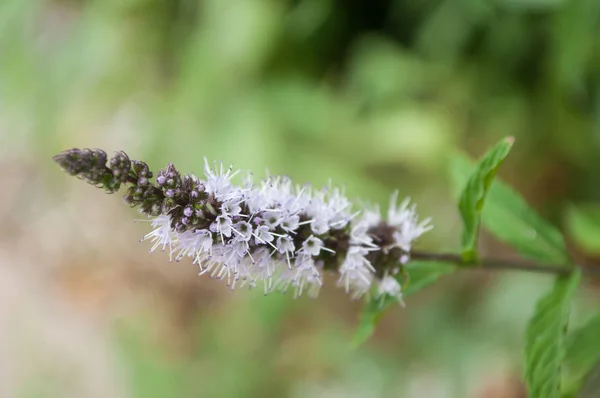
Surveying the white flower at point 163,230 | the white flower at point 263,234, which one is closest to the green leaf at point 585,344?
the white flower at point 263,234

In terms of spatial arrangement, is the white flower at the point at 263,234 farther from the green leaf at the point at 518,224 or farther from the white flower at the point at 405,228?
the green leaf at the point at 518,224

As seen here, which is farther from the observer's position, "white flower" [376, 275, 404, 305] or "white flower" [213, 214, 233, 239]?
"white flower" [376, 275, 404, 305]

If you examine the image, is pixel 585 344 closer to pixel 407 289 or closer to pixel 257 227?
pixel 407 289

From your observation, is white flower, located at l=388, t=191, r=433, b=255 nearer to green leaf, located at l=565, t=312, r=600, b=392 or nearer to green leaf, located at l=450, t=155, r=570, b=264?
green leaf, located at l=450, t=155, r=570, b=264

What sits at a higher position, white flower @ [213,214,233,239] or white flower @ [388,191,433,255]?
white flower @ [388,191,433,255]

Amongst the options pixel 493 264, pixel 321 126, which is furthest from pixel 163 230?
pixel 321 126

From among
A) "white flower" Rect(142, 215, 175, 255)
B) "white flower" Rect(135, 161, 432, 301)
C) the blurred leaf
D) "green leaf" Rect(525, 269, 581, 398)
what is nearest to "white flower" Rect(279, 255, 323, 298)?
"white flower" Rect(135, 161, 432, 301)
